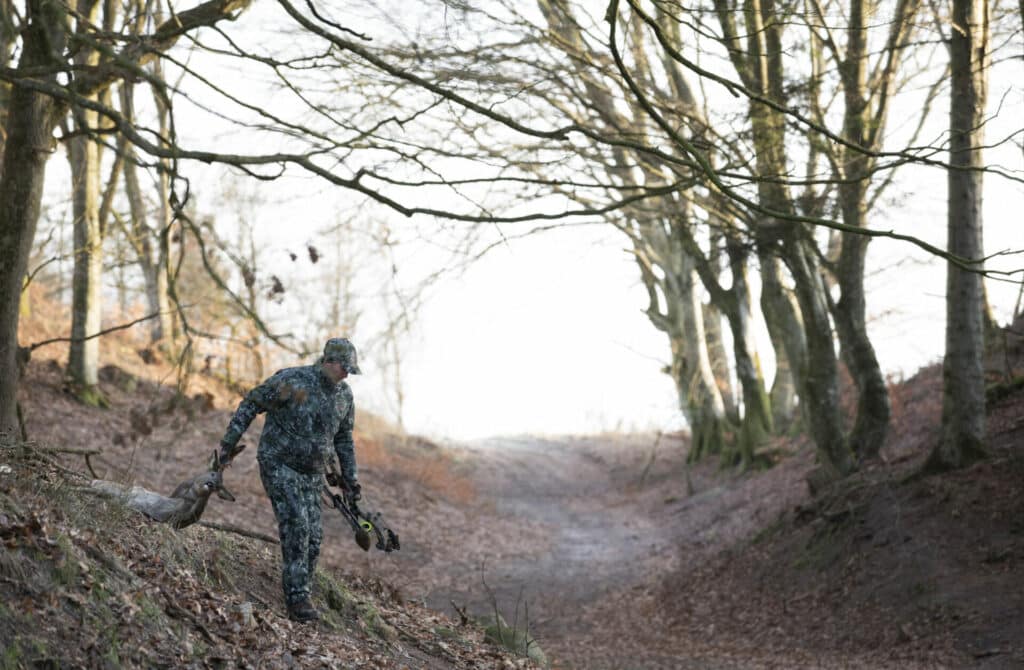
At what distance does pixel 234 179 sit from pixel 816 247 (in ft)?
61.2

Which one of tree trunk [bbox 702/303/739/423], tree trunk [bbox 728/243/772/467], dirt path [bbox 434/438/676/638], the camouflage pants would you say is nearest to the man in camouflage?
the camouflage pants

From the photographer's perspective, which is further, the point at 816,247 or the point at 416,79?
the point at 816,247

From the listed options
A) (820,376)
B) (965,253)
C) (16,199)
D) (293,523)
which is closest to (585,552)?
(820,376)

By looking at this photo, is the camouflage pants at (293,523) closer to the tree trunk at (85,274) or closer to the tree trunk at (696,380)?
the tree trunk at (85,274)

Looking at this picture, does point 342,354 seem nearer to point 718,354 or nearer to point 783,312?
point 783,312

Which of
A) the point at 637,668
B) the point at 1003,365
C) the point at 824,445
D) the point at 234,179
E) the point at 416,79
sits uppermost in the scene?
the point at 234,179

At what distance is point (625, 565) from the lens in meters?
16.5

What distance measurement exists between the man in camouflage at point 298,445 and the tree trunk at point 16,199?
241cm

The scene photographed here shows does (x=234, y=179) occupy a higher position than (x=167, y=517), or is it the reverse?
(x=234, y=179)

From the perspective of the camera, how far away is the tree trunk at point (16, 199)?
24.8 ft

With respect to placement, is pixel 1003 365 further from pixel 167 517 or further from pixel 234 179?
pixel 234 179

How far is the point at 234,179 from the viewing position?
90.2ft

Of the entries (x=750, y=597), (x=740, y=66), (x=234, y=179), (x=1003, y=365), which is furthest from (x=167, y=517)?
(x=234, y=179)

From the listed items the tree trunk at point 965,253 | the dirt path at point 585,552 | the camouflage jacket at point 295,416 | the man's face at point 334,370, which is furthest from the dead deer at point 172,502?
the tree trunk at point 965,253
